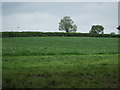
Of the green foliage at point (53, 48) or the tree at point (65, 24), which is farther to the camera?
the tree at point (65, 24)

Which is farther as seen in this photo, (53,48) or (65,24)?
(65,24)

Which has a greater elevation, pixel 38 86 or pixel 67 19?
pixel 67 19

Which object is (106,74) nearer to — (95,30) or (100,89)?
(100,89)

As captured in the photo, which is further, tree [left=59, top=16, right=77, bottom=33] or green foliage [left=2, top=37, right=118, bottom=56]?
tree [left=59, top=16, right=77, bottom=33]

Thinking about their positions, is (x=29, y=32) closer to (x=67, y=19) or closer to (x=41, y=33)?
(x=41, y=33)

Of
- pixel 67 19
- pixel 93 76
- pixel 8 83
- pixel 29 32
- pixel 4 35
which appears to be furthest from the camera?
pixel 67 19

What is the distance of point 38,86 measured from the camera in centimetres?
738

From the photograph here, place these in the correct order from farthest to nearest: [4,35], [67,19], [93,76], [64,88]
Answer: [67,19] < [4,35] < [93,76] < [64,88]

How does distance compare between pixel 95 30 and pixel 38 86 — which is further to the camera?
pixel 95 30

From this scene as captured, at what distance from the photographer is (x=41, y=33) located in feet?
230

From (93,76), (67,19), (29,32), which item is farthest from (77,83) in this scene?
(67,19)

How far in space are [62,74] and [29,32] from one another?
60.9 m

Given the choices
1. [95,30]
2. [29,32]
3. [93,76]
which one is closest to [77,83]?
[93,76]

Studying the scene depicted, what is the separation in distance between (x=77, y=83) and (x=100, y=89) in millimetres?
996
